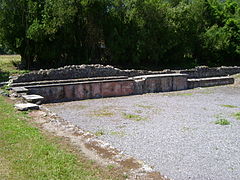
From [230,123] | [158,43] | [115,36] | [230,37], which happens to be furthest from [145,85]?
[230,37]

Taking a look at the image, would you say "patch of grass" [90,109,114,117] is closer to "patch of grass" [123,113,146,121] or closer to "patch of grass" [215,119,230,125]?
"patch of grass" [123,113,146,121]

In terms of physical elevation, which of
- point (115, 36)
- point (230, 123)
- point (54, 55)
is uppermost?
point (115, 36)

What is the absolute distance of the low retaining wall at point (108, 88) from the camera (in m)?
12.4

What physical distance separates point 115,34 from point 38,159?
18707 millimetres

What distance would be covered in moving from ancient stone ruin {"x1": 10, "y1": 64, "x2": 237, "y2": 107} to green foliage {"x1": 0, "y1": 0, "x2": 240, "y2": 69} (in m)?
5.71

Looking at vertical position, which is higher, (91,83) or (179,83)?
(91,83)

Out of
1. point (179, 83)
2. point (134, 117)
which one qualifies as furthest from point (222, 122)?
point (179, 83)

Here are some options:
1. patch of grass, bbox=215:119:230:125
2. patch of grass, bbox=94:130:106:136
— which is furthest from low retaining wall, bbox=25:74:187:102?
patch of grass, bbox=215:119:230:125

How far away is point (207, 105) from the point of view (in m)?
11.1

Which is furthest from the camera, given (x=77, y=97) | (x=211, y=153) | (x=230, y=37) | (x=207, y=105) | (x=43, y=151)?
(x=230, y=37)

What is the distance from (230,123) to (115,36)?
15815 millimetres

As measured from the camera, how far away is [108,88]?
1380 centimetres

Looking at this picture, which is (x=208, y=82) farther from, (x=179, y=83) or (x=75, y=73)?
(x=75, y=73)

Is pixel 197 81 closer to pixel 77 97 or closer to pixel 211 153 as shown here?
pixel 77 97
